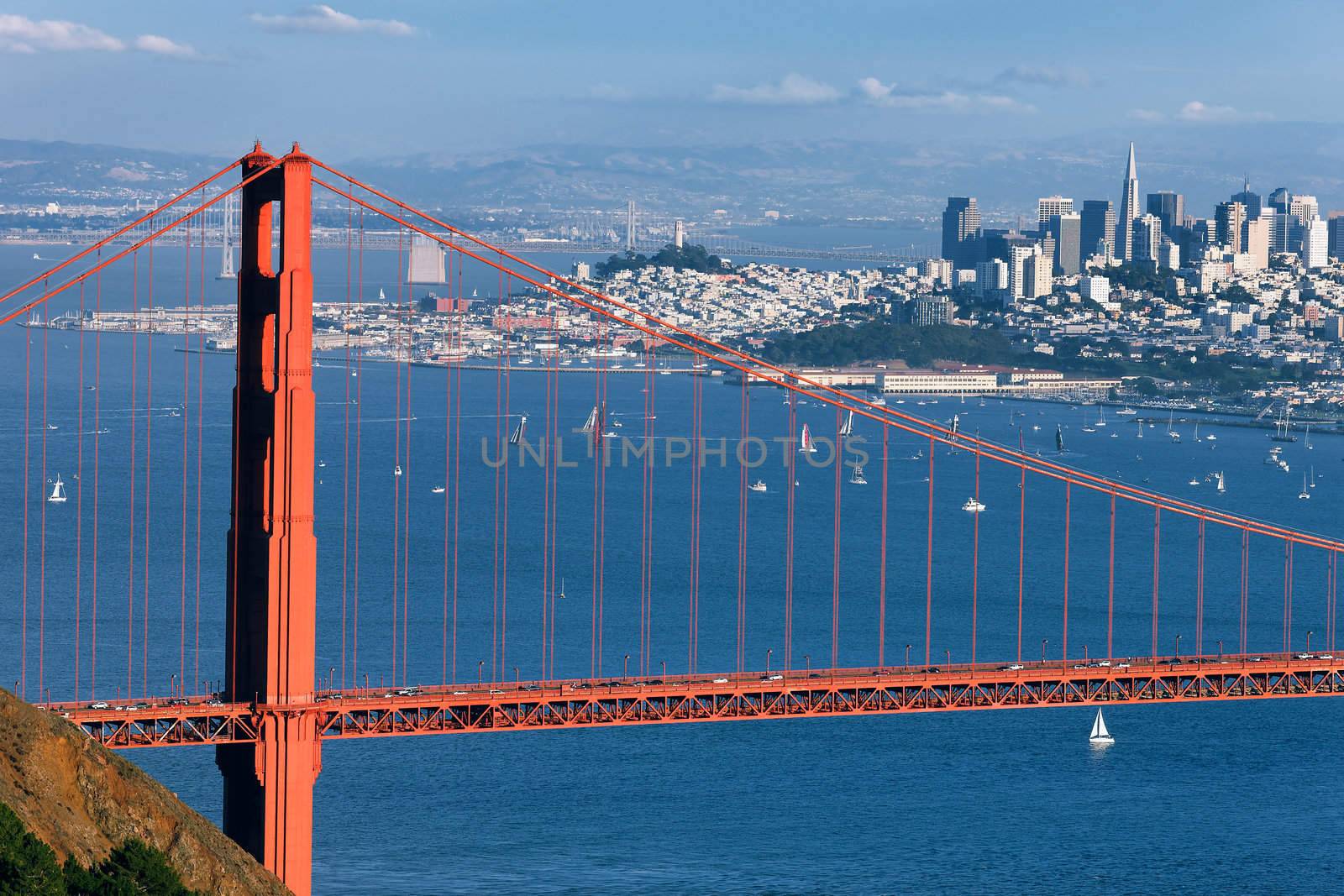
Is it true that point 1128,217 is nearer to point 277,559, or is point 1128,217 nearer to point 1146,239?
point 1146,239

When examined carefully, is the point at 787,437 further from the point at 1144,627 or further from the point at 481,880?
the point at 481,880

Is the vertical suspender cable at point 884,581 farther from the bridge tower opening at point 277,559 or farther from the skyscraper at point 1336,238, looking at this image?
the skyscraper at point 1336,238

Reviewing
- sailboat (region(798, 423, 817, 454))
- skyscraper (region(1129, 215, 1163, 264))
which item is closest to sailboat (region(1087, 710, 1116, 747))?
sailboat (region(798, 423, 817, 454))

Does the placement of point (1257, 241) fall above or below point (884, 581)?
above

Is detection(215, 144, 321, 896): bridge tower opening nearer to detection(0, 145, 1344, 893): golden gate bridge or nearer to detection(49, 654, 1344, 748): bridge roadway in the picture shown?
detection(0, 145, 1344, 893): golden gate bridge

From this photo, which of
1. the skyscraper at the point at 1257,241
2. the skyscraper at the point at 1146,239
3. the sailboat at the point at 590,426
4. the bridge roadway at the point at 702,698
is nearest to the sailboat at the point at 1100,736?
the bridge roadway at the point at 702,698

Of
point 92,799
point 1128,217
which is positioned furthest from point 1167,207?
point 92,799
